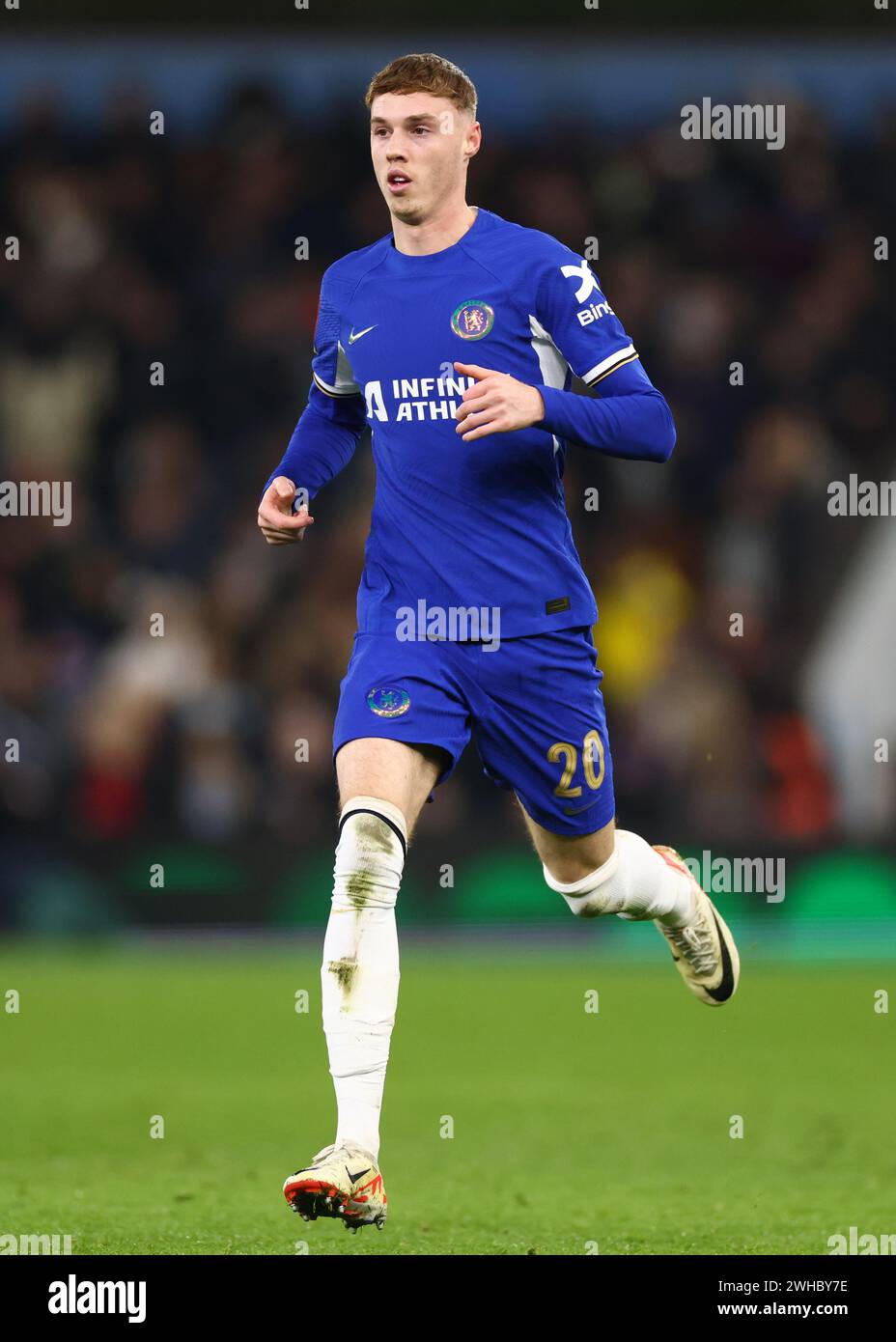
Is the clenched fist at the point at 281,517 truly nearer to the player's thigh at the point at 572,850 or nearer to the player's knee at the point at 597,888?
the player's thigh at the point at 572,850

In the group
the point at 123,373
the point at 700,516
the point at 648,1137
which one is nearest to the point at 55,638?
the point at 123,373

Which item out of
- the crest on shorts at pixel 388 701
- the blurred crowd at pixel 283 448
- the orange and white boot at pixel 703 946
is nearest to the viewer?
the crest on shorts at pixel 388 701

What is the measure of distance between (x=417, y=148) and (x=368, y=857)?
182cm

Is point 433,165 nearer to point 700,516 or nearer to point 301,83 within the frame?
point 700,516

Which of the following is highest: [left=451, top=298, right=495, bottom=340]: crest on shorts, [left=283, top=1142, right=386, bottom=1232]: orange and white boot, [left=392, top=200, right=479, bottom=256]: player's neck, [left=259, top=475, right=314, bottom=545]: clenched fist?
[left=392, top=200, right=479, bottom=256]: player's neck

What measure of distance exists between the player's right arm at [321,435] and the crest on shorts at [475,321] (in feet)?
1.42

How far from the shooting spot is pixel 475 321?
224 inches

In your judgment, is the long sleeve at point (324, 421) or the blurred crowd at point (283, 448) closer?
the long sleeve at point (324, 421)

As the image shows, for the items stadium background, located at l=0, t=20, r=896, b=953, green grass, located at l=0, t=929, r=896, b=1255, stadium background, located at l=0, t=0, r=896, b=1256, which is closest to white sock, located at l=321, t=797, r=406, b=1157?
green grass, located at l=0, t=929, r=896, b=1255

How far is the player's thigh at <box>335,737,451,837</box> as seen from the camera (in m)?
5.45

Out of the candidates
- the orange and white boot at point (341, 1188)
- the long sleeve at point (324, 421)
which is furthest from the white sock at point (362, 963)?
the long sleeve at point (324, 421)

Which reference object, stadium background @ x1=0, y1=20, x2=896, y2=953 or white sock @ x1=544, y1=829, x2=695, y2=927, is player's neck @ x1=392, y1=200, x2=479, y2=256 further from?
stadium background @ x1=0, y1=20, x2=896, y2=953

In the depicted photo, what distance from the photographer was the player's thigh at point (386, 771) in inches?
215

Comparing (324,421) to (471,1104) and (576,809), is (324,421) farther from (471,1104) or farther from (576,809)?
(471,1104)
